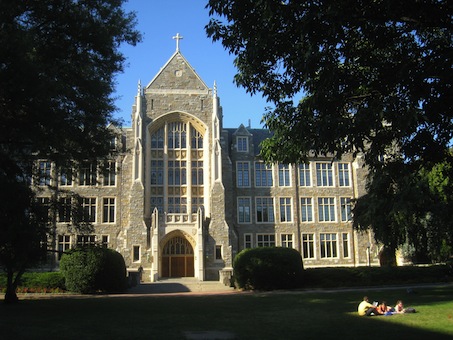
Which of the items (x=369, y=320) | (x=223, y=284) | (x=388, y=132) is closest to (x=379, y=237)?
(x=223, y=284)

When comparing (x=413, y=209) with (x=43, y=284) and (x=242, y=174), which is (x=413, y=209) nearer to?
(x=43, y=284)

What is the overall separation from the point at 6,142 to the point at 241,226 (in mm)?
Answer: 27823

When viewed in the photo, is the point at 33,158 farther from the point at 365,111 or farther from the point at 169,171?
the point at 169,171

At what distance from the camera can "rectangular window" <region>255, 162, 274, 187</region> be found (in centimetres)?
4047

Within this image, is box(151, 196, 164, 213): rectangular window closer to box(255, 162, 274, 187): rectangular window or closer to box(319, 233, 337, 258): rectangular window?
box(255, 162, 274, 187): rectangular window

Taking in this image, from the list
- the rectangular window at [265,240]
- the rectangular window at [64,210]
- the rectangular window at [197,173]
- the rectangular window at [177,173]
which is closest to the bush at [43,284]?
the rectangular window at [64,210]

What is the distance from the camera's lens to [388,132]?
8664mm

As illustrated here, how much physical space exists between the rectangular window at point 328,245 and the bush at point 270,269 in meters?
16.1

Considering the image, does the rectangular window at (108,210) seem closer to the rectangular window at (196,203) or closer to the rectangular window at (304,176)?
the rectangular window at (196,203)

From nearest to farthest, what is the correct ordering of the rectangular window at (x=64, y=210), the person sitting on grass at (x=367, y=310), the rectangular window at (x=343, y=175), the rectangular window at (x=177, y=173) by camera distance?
the person sitting on grass at (x=367, y=310), the rectangular window at (x=64, y=210), the rectangular window at (x=177, y=173), the rectangular window at (x=343, y=175)

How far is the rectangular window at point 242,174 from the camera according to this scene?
40.1 meters

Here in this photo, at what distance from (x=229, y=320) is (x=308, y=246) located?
2870 cm

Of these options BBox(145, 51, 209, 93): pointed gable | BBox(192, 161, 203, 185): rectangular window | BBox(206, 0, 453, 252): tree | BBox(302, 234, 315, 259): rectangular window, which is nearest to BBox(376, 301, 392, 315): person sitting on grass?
BBox(206, 0, 453, 252): tree

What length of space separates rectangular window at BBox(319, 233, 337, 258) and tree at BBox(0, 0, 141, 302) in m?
28.2
